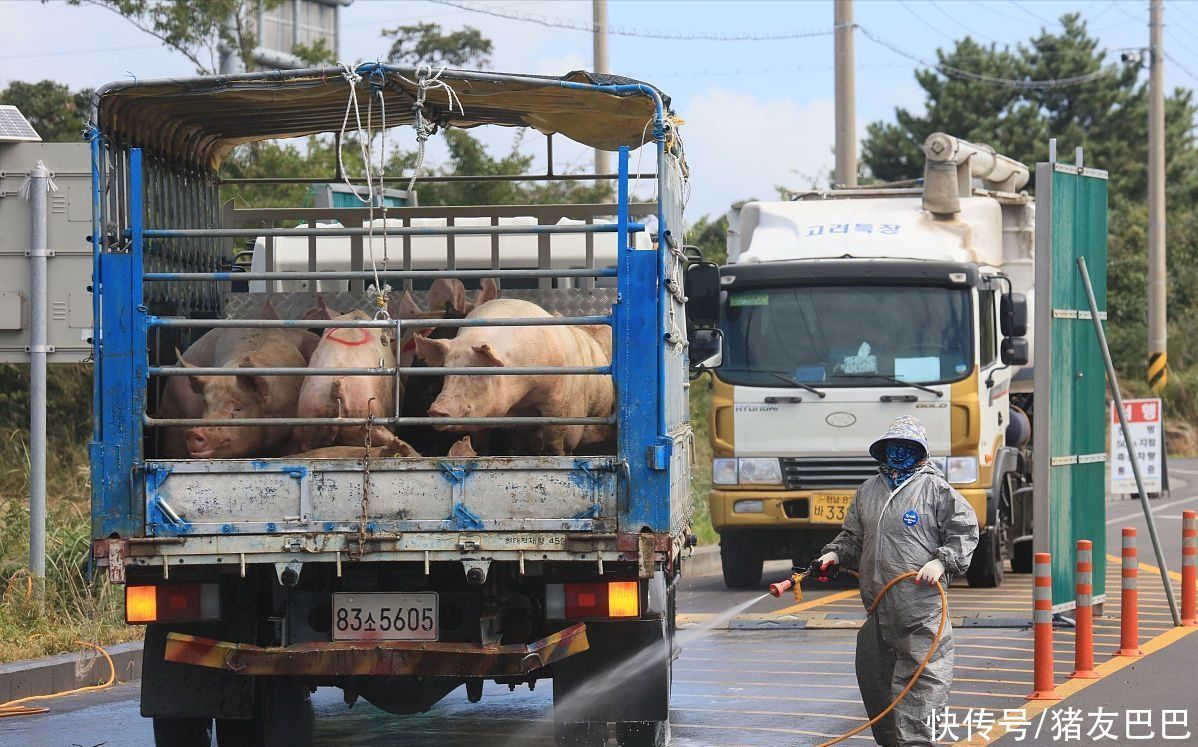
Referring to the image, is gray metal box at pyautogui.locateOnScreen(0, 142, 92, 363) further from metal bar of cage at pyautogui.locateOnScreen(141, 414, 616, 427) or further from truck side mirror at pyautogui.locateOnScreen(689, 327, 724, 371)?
metal bar of cage at pyautogui.locateOnScreen(141, 414, 616, 427)

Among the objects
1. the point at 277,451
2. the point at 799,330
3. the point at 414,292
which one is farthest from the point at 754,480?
the point at 277,451

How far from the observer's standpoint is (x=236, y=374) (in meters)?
7.42

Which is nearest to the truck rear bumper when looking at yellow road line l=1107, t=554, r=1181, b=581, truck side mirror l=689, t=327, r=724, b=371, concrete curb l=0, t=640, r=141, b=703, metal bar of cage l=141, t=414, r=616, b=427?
metal bar of cage l=141, t=414, r=616, b=427

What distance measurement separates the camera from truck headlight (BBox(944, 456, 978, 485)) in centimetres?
1465

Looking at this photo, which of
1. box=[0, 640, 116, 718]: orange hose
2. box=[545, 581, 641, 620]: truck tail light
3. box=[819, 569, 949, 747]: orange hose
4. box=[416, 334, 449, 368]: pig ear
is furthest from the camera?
box=[0, 640, 116, 718]: orange hose

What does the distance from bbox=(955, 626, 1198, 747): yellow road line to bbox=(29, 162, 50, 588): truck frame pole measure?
20.3 ft

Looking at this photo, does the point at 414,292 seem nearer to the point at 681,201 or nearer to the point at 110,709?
the point at 681,201

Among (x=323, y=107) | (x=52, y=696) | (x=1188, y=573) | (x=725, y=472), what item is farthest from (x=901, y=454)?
(x=725, y=472)

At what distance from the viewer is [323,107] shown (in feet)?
28.1

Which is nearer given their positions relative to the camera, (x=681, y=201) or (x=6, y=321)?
(x=681, y=201)

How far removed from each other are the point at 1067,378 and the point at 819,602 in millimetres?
3801

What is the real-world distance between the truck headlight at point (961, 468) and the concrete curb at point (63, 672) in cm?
679

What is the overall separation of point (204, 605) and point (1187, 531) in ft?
25.9

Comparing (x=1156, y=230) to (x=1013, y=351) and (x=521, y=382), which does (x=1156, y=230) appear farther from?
(x=521, y=382)
